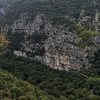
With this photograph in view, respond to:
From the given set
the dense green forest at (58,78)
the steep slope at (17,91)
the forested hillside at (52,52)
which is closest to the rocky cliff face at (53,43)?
the forested hillside at (52,52)

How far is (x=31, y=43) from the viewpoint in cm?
12081

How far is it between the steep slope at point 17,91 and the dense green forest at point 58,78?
200 inches

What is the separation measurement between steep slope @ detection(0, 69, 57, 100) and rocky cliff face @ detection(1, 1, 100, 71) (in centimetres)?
2250

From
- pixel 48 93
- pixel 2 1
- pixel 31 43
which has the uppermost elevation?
pixel 2 1

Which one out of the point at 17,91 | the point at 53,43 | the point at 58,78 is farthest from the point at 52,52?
the point at 17,91

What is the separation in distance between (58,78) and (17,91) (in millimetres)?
21106

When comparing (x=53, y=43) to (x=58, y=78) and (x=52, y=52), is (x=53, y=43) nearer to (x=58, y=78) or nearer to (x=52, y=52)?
(x=52, y=52)

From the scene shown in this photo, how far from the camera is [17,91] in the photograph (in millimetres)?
80125

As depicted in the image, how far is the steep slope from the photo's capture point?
76.2 meters

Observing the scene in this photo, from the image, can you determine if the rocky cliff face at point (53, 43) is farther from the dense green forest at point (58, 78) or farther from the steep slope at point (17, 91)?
the steep slope at point (17, 91)

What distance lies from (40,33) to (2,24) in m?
22.2

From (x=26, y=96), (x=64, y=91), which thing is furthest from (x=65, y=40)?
(x=26, y=96)

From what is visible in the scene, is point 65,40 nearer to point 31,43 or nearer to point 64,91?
point 31,43

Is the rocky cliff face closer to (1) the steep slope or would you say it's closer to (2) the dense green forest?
(2) the dense green forest
